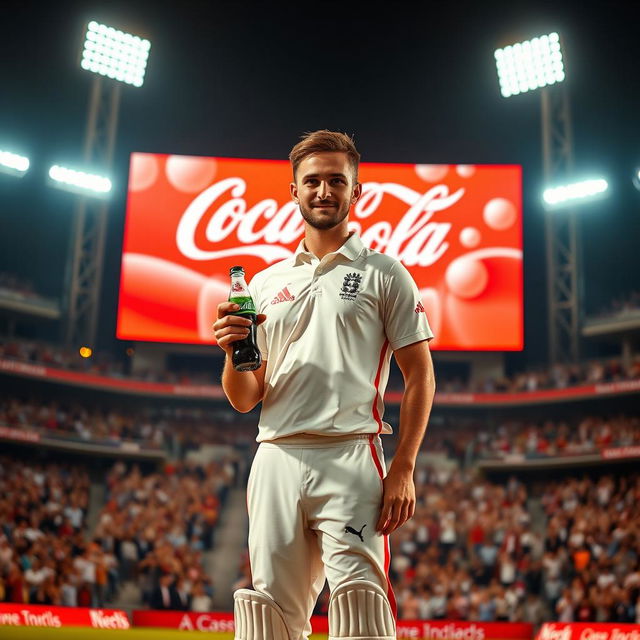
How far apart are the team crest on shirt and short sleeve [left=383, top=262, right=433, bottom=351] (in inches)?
4.3

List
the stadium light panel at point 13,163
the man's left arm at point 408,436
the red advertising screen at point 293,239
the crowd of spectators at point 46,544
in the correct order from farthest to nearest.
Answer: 1. the stadium light panel at point 13,163
2. the red advertising screen at point 293,239
3. the crowd of spectators at point 46,544
4. the man's left arm at point 408,436

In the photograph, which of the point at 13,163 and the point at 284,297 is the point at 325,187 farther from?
the point at 13,163

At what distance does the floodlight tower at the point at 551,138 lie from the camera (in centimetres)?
2250

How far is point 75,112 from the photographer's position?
30016 millimetres

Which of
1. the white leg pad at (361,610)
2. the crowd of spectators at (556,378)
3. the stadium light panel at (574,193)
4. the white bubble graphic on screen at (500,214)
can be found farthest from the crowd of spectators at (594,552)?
the white leg pad at (361,610)

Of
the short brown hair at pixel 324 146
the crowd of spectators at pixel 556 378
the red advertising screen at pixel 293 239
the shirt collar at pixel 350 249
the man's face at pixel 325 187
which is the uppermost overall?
the red advertising screen at pixel 293 239

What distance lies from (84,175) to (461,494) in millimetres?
12873

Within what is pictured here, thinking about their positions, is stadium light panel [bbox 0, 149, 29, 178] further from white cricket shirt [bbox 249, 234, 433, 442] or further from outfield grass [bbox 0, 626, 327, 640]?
white cricket shirt [bbox 249, 234, 433, 442]

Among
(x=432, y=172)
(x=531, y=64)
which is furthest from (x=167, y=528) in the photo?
(x=531, y=64)

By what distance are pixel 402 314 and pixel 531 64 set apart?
22413 millimetres

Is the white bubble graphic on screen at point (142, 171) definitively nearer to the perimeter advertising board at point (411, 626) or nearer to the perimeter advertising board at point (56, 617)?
the perimeter advertising board at point (411, 626)

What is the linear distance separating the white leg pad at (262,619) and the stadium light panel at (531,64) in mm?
22898

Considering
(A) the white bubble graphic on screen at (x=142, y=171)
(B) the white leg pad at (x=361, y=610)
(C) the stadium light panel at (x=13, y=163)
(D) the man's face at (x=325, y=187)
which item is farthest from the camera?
(C) the stadium light panel at (x=13, y=163)

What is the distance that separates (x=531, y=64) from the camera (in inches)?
923
